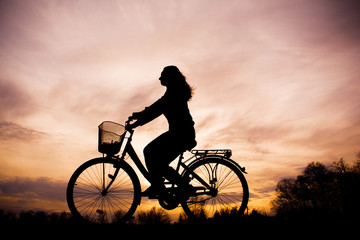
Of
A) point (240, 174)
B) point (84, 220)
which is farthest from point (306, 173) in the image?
point (84, 220)

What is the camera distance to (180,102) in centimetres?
400

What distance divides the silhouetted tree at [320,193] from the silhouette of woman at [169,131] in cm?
230

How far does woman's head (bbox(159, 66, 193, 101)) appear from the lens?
4.01 meters

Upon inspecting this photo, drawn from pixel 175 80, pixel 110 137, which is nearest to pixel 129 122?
pixel 110 137

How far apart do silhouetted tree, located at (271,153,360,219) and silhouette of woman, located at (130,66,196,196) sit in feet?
7.55

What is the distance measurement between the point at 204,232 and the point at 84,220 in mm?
2358

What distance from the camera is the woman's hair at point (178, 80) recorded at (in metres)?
4.01

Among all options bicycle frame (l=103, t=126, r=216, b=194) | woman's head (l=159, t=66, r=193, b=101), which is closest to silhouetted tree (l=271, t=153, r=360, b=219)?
bicycle frame (l=103, t=126, r=216, b=194)

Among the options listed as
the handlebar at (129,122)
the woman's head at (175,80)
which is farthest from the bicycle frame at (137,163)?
the woman's head at (175,80)

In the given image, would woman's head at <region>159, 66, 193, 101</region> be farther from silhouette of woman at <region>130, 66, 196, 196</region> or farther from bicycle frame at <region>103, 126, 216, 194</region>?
bicycle frame at <region>103, 126, 216, 194</region>

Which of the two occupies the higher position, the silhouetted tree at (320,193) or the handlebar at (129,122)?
the handlebar at (129,122)

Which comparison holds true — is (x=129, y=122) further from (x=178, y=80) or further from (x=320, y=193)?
(x=320, y=193)

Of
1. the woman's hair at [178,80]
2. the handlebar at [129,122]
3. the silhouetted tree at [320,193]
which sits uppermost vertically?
the woman's hair at [178,80]

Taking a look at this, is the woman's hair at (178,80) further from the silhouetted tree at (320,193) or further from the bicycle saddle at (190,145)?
the silhouetted tree at (320,193)
